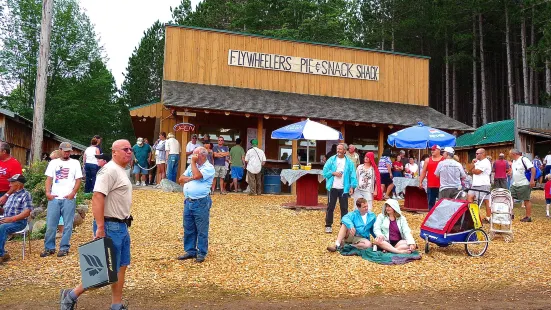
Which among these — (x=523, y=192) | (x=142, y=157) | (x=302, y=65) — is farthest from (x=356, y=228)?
(x=302, y=65)

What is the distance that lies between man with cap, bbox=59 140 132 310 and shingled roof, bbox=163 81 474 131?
1113 centimetres

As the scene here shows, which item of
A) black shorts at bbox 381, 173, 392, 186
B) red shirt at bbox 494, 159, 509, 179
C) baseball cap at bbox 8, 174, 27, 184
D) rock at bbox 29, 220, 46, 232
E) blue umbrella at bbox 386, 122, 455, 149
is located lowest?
rock at bbox 29, 220, 46, 232

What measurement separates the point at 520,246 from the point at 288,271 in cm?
489

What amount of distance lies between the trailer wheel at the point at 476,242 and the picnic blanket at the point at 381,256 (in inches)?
37.8

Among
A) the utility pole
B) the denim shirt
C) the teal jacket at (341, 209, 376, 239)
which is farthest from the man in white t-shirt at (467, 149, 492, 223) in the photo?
the utility pole

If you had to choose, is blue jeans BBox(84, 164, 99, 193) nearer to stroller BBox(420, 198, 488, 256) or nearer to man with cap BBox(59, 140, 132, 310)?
man with cap BBox(59, 140, 132, 310)

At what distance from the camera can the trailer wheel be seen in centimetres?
815

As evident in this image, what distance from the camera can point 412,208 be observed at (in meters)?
13.1

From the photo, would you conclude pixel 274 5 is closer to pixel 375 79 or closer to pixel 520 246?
pixel 375 79

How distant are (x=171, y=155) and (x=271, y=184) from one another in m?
3.59

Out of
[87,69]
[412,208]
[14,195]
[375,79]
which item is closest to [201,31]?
[375,79]

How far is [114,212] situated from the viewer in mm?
4812

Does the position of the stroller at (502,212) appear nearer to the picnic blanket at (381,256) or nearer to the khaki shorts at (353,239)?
the picnic blanket at (381,256)

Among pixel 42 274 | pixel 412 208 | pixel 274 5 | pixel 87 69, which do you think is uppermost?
pixel 274 5
